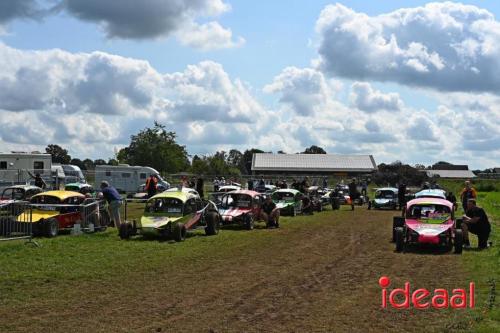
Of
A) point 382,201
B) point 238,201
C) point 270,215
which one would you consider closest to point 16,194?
point 238,201

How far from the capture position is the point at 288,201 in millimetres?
33156

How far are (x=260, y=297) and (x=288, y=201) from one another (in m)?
21.9

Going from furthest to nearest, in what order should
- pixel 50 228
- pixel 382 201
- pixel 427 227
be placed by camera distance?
pixel 382 201, pixel 50 228, pixel 427 227

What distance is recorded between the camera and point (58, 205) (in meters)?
21.5

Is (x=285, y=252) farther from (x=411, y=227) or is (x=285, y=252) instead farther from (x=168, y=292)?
(x=168, y=292)

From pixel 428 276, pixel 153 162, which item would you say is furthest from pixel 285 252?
pixel 153 162

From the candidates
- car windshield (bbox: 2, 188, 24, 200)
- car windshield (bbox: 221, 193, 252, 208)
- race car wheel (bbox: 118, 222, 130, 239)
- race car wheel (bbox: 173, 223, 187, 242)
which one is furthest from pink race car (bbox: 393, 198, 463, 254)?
car windshield (bbox: 2, 188, 24, 200)

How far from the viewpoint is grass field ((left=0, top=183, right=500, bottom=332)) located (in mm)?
9453

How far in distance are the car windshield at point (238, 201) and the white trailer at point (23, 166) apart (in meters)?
16.9

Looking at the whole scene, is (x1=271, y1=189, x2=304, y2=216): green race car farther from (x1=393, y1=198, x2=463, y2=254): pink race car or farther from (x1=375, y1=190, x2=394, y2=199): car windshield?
(x1=393, y1=198, x2=463, y2=254): pink race car

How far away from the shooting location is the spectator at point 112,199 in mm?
22734

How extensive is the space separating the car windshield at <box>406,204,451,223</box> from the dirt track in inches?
77.5

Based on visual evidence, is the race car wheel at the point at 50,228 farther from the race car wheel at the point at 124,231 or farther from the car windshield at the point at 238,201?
Result: the car windshield at the point at 238,201

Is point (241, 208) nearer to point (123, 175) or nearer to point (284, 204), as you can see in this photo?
point (284, 204)
